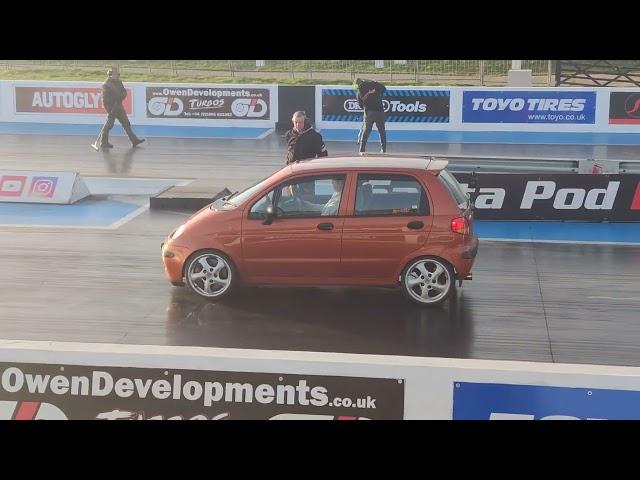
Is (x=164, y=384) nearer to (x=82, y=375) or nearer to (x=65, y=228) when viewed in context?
(x=82, y=375)

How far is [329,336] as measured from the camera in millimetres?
9883

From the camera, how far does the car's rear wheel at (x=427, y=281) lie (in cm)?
1059

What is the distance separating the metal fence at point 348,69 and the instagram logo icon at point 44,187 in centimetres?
1408

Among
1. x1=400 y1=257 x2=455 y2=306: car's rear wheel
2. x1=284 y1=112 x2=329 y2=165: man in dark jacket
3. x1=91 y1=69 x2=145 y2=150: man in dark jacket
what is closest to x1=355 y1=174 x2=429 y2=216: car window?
x1=400 y1=257 x2=455 y2=306: car's rear wheel

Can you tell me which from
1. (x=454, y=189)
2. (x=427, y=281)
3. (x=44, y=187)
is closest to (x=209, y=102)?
(x=44, y=187)

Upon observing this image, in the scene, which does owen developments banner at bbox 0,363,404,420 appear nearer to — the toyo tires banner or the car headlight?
the car headlight

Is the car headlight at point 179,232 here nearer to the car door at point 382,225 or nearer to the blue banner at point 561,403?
the car door at point 382,225

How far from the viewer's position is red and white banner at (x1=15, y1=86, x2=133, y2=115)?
28.8 m

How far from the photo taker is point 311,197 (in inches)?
425

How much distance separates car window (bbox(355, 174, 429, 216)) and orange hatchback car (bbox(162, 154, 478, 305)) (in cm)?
1

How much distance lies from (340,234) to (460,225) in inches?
54.2
